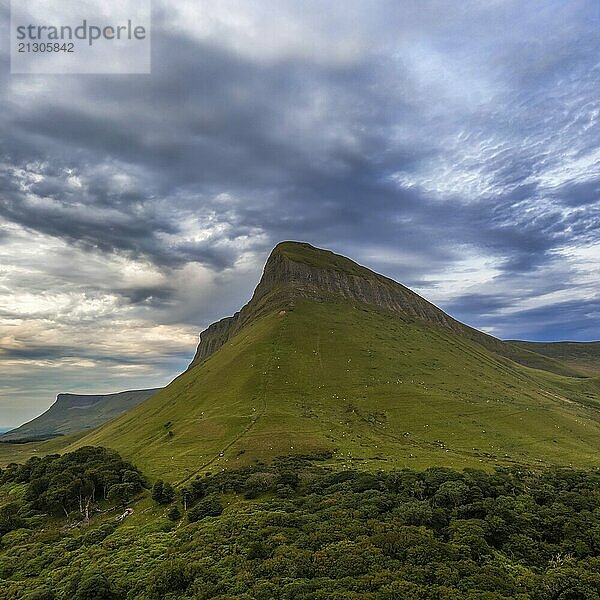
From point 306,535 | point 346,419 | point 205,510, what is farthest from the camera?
point 346,419

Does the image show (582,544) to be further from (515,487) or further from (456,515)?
(515,487)

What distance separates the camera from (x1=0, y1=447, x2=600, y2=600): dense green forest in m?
52.8

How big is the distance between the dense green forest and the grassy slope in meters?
16.0

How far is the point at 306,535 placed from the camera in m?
66.9

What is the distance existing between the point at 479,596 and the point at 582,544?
2566 cm

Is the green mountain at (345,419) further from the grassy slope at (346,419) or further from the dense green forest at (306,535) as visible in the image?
the dense green forest at (306,535)

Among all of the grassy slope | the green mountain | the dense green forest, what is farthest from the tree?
the grassy slope

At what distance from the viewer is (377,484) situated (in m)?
87.9

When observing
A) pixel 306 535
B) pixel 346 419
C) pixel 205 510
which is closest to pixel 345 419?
pixel 346 419

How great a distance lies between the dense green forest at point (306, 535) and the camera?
5275cm

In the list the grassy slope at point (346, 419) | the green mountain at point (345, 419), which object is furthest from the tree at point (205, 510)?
the grassy slope at point (346, 419)

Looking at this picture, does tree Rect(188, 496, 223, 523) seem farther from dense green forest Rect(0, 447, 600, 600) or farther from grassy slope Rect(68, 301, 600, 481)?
grassy slope Rect(68, 301, 600, 481)

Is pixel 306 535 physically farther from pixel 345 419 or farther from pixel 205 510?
pixel 345 419

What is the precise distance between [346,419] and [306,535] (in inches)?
3144
